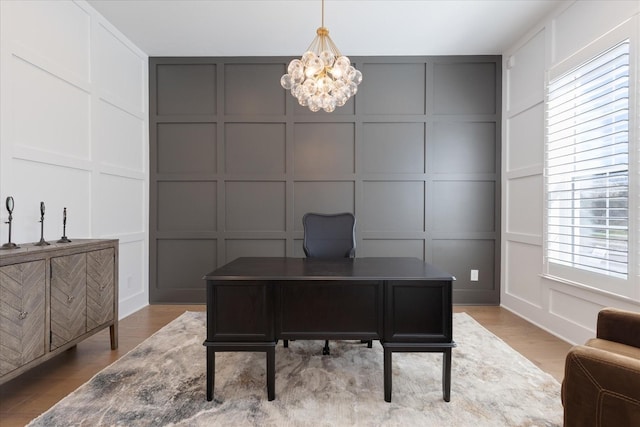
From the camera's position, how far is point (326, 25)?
330cm

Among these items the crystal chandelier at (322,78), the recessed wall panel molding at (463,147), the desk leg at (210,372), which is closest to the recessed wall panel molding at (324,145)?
the recessed wall panel molding at (463,147)

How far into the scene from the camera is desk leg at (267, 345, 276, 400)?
1.87 m

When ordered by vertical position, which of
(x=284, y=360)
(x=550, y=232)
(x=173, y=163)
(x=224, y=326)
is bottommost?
(x=284, y=360)

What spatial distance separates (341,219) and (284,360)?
1.27 m

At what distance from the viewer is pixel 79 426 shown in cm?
168

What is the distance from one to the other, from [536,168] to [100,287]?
400 cm

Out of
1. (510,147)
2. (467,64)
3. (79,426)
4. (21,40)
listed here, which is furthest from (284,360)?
(467,64)

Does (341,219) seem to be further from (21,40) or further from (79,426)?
(21,40)

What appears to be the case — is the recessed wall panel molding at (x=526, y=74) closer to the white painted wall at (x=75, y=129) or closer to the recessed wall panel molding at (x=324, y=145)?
the recessed wall panel molding at (x=324, y=145)

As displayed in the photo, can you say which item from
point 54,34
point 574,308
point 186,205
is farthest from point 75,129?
point 574,308

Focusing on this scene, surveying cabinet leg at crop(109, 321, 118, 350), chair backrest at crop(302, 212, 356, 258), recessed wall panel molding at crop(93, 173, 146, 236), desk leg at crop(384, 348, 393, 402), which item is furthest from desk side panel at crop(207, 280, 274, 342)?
recessed wall panel molding at crop(93, 173, 146, 236)

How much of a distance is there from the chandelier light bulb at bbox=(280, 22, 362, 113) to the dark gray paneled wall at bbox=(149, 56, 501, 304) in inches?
58.3

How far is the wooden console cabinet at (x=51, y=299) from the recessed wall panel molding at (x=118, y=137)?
3.73 feet

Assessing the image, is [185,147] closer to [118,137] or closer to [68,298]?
[118,137]
